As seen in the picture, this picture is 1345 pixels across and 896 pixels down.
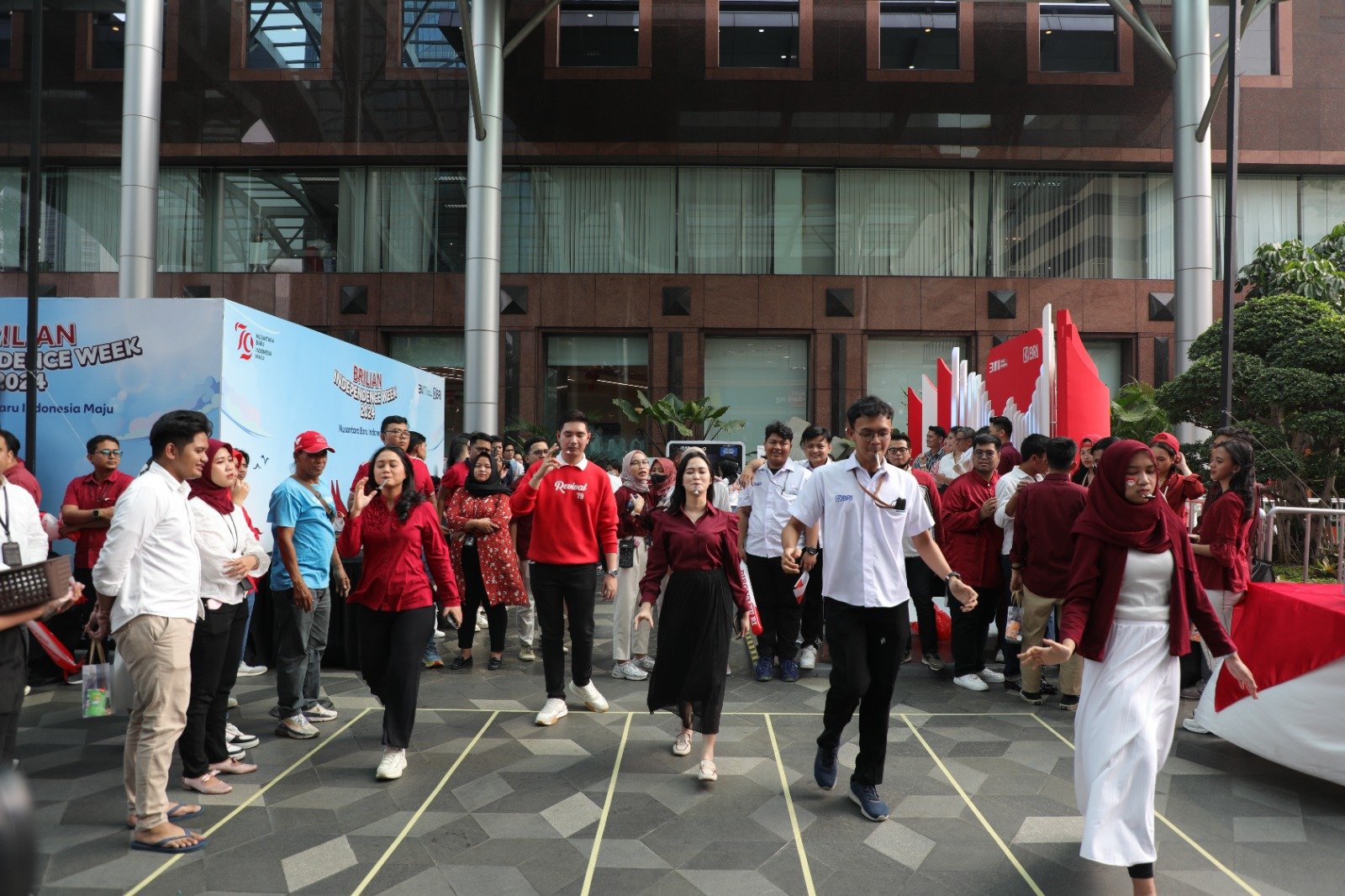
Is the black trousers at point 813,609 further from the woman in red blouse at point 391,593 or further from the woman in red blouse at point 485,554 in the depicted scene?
the woman in red blouse at point 391,593

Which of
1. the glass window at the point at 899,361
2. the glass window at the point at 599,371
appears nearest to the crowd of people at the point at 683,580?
the glass window at the point at 599,371

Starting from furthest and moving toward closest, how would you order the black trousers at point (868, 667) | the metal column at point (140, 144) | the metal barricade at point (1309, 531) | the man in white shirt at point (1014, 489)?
the metal column at point (140, 144)
the man in white shirt at point (1014, 489)
the metal barricade at point (1309, 531)
the black trousers at point (868, 667)

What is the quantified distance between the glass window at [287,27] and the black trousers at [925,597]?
1671 cm

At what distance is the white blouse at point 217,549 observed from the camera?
418 centimetres

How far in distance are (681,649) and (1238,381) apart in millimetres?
8748

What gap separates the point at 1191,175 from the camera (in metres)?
14.4

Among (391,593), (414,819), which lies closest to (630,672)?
(391,593)

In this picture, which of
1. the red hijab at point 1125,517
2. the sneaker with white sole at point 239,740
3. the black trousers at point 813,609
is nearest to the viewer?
the red hijab at point 1125,517

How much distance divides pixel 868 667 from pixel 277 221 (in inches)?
725

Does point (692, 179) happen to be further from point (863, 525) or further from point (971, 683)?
point (863, 525)

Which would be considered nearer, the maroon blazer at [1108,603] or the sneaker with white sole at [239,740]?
A: the maroon blazer at [1108,603]

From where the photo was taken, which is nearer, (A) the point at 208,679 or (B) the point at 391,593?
(A) the point at 208,679

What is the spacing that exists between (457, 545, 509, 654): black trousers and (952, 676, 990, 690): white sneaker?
360 centimetres

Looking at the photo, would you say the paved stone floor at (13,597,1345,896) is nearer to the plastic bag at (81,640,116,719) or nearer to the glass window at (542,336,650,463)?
the plastic bag at (81,640,116,719)
